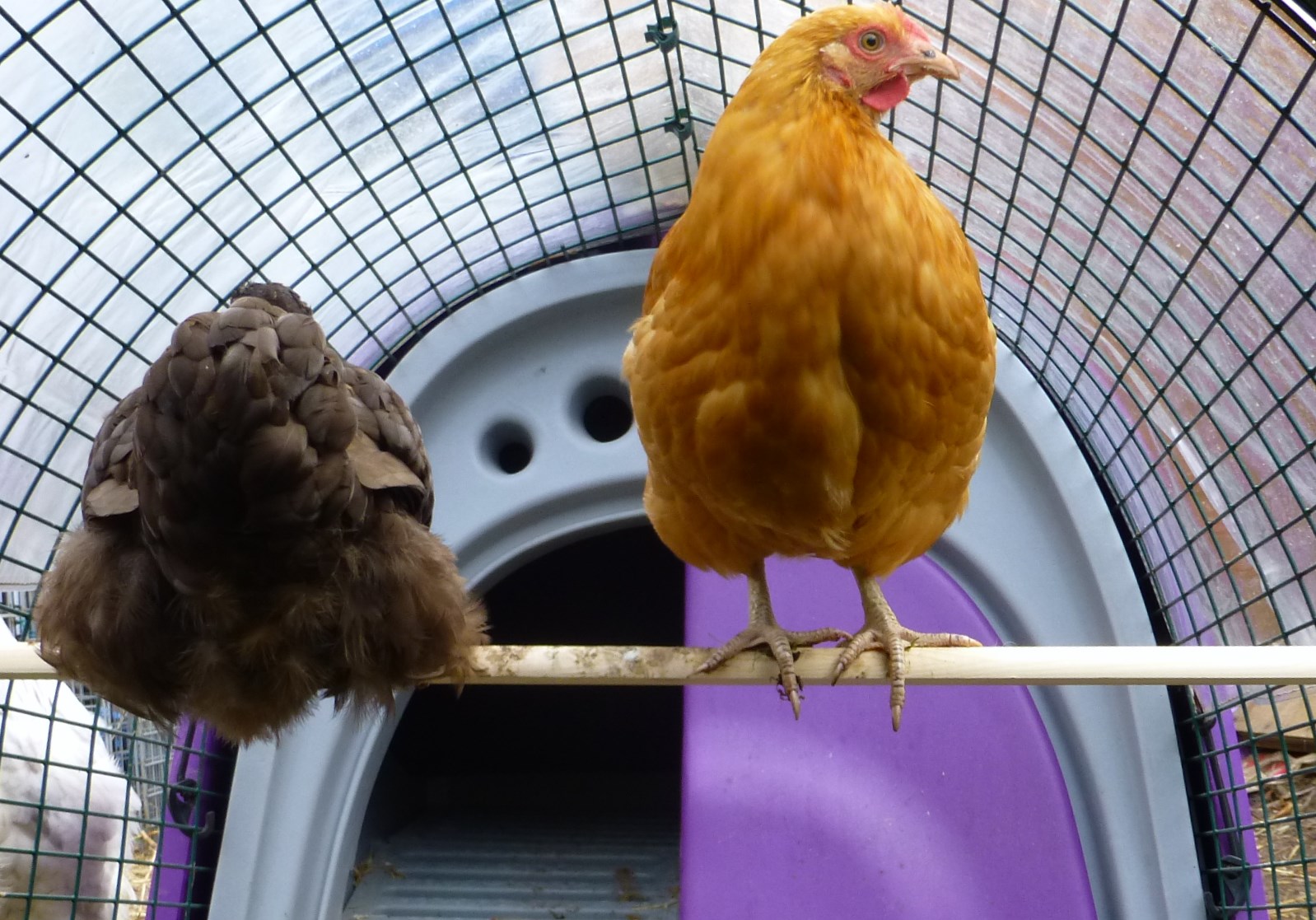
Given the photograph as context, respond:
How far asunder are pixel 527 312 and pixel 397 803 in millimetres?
1694

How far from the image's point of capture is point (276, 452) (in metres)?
1.36

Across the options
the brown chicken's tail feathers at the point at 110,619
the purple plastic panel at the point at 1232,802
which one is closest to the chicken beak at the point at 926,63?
the brown chicken's tail feathers at the point at 110,619

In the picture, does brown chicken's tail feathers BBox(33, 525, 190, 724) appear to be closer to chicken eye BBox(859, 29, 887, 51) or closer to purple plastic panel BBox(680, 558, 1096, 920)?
purple plastic panel BBox(680, 558, 1096, 920)

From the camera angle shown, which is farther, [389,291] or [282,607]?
[389,291]

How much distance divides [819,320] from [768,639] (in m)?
0.62

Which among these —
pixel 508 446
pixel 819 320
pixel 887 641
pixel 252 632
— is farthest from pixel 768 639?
pixel 508 446

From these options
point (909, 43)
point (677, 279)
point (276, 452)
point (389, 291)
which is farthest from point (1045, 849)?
point (389, 291)

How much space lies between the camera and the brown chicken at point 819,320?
1477 millimetres

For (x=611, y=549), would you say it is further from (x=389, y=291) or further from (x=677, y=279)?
(x=677, y=279)

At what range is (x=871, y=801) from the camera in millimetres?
2330

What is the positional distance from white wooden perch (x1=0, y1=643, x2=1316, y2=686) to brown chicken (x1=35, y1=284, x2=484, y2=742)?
8 cm

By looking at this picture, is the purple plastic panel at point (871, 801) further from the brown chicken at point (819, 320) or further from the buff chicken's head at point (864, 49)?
the buff chicken's head at point (864, 49)

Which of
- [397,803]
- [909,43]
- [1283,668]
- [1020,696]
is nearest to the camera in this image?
[1283,668]

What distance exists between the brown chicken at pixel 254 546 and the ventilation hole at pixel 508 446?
2.99 ft
